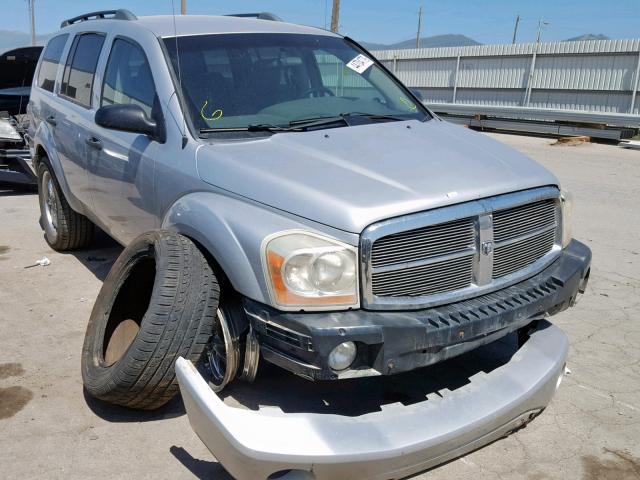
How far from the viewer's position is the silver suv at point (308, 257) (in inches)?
97.8

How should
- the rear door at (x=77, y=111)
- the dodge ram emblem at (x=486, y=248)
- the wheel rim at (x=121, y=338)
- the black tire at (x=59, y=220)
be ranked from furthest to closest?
1. the black tire at (x=59, y=220)
2. the rear door at (x=77, y=111)
3. the wheel rim at (x=121, y=338)
4. the dodge ram emblem at (x=486, y=248)

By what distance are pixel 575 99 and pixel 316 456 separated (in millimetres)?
22935

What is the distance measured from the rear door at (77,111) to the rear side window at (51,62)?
388 mm

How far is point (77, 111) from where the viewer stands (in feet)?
15.9

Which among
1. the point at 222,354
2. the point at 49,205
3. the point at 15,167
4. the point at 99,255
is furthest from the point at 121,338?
the point at 15,167

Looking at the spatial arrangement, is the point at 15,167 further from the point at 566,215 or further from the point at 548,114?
the point at 548,114

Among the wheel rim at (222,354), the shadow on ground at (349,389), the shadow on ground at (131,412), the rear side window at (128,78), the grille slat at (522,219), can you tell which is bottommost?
the shadow on ground at (131,412)

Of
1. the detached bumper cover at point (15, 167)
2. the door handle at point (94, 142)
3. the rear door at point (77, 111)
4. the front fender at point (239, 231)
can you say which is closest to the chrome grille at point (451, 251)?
the front fender at point (239, 231)

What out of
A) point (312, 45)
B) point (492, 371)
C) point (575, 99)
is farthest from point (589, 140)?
point (492, 371)

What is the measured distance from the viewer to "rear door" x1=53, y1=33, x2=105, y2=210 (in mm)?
4691

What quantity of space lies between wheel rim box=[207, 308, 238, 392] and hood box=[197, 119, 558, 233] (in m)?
0.62

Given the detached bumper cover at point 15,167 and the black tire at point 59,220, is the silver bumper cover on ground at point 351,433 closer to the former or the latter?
the black tire at point 59,220

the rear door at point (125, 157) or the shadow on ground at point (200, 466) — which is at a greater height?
the rear door at point (125, 157)

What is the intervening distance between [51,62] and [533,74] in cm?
2116
